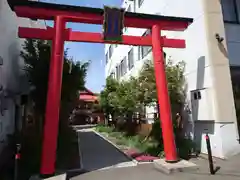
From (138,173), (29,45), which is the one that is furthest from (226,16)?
(29,45)

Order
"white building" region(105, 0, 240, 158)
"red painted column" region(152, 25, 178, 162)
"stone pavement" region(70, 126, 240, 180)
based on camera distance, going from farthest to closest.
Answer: "white building" region(105, 0, 240, 158), "red painted column" region(152, 25, 178, 162), "stone pavement" region(70, 126, 240, 180)

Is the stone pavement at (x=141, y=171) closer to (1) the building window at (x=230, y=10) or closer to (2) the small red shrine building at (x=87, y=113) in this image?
(1) the building window at (x=230, y=10)

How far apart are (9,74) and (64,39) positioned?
3817mm

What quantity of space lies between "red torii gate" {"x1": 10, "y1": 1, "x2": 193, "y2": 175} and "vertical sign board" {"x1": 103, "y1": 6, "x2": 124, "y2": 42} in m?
0.18

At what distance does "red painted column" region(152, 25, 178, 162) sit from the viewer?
9016 millimetres

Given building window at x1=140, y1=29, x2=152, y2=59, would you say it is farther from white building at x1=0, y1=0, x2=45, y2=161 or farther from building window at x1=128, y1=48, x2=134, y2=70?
white building at x1=0, y1=0, x2=45, y2=161

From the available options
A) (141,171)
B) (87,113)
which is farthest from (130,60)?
(87,113)

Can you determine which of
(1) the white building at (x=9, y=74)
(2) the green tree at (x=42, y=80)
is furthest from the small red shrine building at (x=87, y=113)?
(1) the white building at (x=9, y=74)

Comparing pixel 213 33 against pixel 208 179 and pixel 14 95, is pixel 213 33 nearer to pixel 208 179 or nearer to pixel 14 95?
pixel 208 179

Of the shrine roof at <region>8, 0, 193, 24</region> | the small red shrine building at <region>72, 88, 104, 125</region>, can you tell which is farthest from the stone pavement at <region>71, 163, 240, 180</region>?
the small red shrine building at <region>72, 88, 104, 125</region>

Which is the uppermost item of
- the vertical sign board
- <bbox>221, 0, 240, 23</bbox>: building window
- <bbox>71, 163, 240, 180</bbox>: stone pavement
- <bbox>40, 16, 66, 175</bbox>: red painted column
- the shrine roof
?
<bbox>221, 0, 240, 23</bbox>: building window

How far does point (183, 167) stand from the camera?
823 centimetres

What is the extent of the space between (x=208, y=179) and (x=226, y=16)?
25.6ft

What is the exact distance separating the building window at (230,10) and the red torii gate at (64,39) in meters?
3.04
